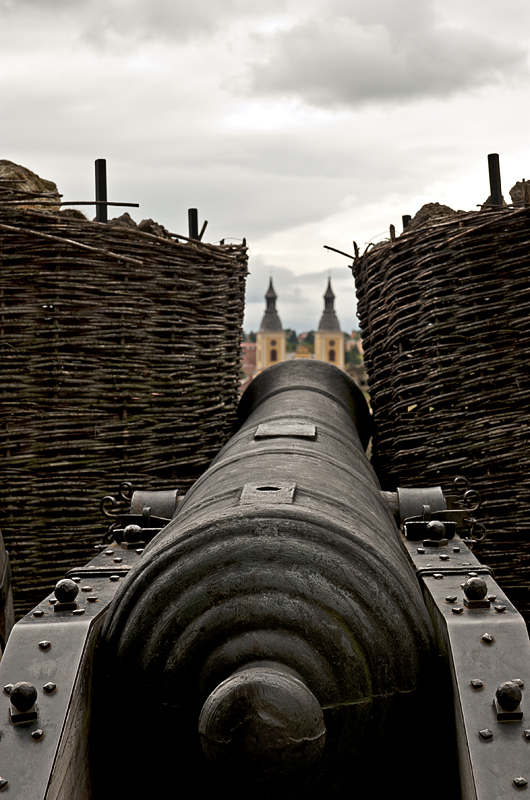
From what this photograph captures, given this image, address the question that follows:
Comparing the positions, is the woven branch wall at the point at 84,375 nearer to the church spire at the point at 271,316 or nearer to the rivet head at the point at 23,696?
the rivet head at the point at 23,696

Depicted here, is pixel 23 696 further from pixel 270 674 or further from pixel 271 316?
pixel 271 316

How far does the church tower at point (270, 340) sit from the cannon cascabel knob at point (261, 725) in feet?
227

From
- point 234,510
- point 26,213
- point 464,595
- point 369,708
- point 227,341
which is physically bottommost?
point 369,708

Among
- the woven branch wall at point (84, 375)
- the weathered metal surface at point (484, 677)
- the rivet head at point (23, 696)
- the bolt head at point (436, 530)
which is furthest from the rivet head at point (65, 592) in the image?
the woven branch wall at point (84, 375)

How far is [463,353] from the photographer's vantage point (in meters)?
4.54

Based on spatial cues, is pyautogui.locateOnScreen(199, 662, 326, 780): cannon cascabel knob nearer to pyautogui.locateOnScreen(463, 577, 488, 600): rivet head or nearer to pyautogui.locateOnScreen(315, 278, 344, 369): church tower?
pyautogui.locateOnScreen(463, 577, 488, 600): rivet head

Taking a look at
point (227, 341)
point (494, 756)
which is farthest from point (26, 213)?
point (494, 756)

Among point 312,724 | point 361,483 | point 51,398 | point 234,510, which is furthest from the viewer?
point 51,398

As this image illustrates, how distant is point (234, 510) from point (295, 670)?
1.37ft

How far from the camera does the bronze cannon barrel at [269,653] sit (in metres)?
1.67

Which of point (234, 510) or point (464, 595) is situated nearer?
point (234, 510)

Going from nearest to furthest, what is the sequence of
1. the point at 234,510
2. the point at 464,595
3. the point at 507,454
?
the point at 234,510
the point at 464,595
the point at 507,454

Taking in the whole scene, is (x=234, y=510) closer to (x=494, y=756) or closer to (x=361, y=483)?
(x=494, y=756)

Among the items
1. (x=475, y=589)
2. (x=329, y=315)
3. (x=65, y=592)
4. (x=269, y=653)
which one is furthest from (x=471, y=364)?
(x=329, y=315)
